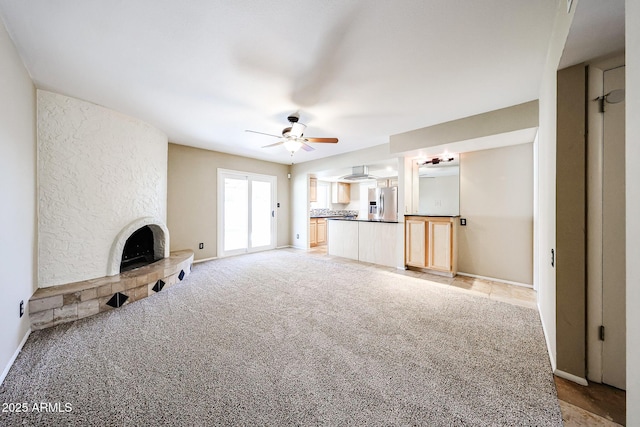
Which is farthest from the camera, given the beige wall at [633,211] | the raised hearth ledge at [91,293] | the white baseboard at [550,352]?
the raised hearth ledge at [91,293]

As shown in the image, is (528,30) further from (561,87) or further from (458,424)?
(458,424)

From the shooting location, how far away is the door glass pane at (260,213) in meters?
5.81

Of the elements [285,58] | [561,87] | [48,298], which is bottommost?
[48,298]

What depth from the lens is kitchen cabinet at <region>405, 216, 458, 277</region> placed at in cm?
382

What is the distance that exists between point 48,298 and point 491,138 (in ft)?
17.8

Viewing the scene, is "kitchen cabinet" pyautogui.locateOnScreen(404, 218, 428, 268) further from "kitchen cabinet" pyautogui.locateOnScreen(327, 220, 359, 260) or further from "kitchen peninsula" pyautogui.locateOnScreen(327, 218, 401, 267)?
"kitchen cabinet" pyautogui.locateOnScreen(327, 220, 359, 260)

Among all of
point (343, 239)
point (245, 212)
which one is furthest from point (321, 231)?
point (245, 212)

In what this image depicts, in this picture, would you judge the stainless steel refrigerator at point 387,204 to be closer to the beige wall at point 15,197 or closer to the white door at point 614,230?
the white door at point 614,230

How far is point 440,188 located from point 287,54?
3680 mm

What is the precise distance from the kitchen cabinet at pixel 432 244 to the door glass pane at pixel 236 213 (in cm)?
376

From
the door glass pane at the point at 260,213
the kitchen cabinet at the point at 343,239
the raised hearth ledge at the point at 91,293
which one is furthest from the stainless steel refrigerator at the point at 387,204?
the raised hearth ledge at the point at 91,293

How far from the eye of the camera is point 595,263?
151 centimetres

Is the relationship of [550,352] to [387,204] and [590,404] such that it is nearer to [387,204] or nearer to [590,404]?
[590,404]

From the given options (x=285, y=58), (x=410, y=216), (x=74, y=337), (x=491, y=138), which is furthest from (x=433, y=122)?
(x=74, y=337)
